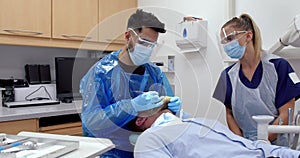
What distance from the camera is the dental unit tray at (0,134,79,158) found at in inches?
35.9

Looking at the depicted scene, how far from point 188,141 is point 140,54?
1.34ft

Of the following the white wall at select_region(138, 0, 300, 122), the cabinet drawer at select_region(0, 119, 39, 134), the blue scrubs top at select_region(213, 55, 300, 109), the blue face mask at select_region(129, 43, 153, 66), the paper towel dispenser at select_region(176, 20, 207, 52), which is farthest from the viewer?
the paper towel dispenser at select_region(176, 20, 207, 52)

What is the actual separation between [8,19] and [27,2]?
7.7 inches

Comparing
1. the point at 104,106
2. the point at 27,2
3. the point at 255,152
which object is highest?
the point at 27,2

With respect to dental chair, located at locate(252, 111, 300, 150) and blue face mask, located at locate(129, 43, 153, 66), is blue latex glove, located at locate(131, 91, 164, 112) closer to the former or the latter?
blue face mask, located at locate(129, 43, 153, 66)

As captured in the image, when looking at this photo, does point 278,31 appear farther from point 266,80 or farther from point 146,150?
point 146,150

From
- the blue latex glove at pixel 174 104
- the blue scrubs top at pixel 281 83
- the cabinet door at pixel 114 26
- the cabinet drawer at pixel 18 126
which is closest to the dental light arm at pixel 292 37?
the blue scrubs top at pixel 281 83

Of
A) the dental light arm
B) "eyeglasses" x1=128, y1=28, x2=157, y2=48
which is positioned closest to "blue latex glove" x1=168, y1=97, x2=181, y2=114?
"eyeglasses" x1=128, y1=28, x2=157, y2=48

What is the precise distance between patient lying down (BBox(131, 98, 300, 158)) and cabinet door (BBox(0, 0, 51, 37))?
134cm

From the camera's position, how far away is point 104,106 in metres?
1.24

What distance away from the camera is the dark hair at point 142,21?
1.10m

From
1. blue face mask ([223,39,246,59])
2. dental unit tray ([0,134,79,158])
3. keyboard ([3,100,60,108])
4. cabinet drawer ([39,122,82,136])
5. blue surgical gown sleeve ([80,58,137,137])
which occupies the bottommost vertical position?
cabinet drawer ([39,122,82,136])

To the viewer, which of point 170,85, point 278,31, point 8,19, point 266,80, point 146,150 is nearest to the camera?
point 146,150

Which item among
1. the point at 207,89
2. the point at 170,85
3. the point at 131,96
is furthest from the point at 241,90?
the point at 131,96
